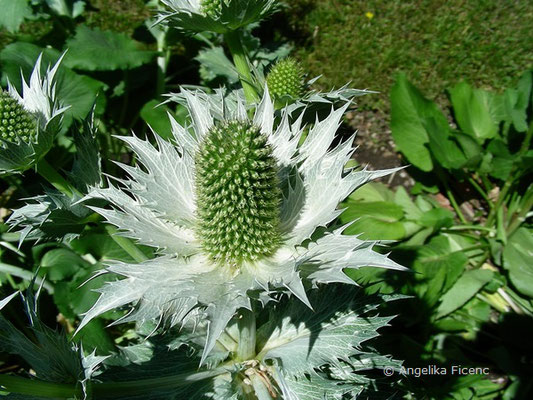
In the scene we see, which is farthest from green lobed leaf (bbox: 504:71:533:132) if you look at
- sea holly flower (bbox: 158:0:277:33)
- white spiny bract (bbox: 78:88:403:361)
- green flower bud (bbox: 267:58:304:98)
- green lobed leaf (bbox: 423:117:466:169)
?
white spiny bract (bbox: 78:88:403:361)

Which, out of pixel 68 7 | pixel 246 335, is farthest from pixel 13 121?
pixel 68 7

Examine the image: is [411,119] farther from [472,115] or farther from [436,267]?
[436,267]

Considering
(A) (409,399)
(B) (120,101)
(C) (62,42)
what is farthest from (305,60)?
(A) (409,399)

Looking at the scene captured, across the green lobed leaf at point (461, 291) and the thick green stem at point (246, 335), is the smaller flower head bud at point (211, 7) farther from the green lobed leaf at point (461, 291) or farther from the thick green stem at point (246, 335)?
the green lobed leaf at point (461, 291)

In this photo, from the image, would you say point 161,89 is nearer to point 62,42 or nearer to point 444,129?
point 62,42

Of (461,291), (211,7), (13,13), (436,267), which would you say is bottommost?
(461,291)

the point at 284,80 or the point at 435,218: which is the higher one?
the point at 284,80

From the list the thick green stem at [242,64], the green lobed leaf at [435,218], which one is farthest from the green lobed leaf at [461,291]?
the thick green stem at [242,64]

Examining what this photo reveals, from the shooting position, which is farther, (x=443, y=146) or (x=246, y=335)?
(x=443, y=146)
